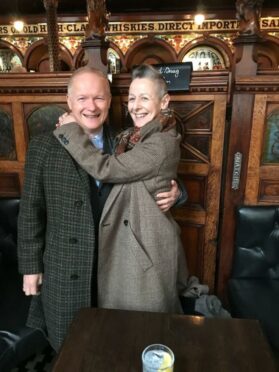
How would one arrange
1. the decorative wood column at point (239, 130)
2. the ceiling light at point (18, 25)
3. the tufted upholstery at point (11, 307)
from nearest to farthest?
the tufted upholstery at point (11, 307), the decorative wood column at point (239, 130), the ceiling light at point (18, 25)

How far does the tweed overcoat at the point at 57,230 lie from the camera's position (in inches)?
49.0

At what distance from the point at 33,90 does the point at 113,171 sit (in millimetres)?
1059

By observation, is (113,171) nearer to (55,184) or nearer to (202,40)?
(55,184)

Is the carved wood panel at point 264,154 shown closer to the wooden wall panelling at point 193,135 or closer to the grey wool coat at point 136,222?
the wooden wall panelling at point 193,135

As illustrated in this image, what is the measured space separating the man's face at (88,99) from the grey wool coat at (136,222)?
72 mm

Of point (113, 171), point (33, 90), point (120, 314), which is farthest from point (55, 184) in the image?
point (33, 90)

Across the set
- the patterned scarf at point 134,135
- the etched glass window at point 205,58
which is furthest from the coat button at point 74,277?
the etched glass window at point 205,58

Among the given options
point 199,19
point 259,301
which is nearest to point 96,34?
point 259,301

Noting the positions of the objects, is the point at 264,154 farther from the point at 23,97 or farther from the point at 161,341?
the point at 23,97

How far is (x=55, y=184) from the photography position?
1.25 meters

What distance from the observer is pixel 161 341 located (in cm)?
99

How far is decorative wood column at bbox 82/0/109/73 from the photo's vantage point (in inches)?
65.9

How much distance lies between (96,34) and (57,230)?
42.7 inches

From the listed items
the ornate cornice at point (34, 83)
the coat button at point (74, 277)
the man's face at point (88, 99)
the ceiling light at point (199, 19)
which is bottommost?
the coat button at point (74, 277)
